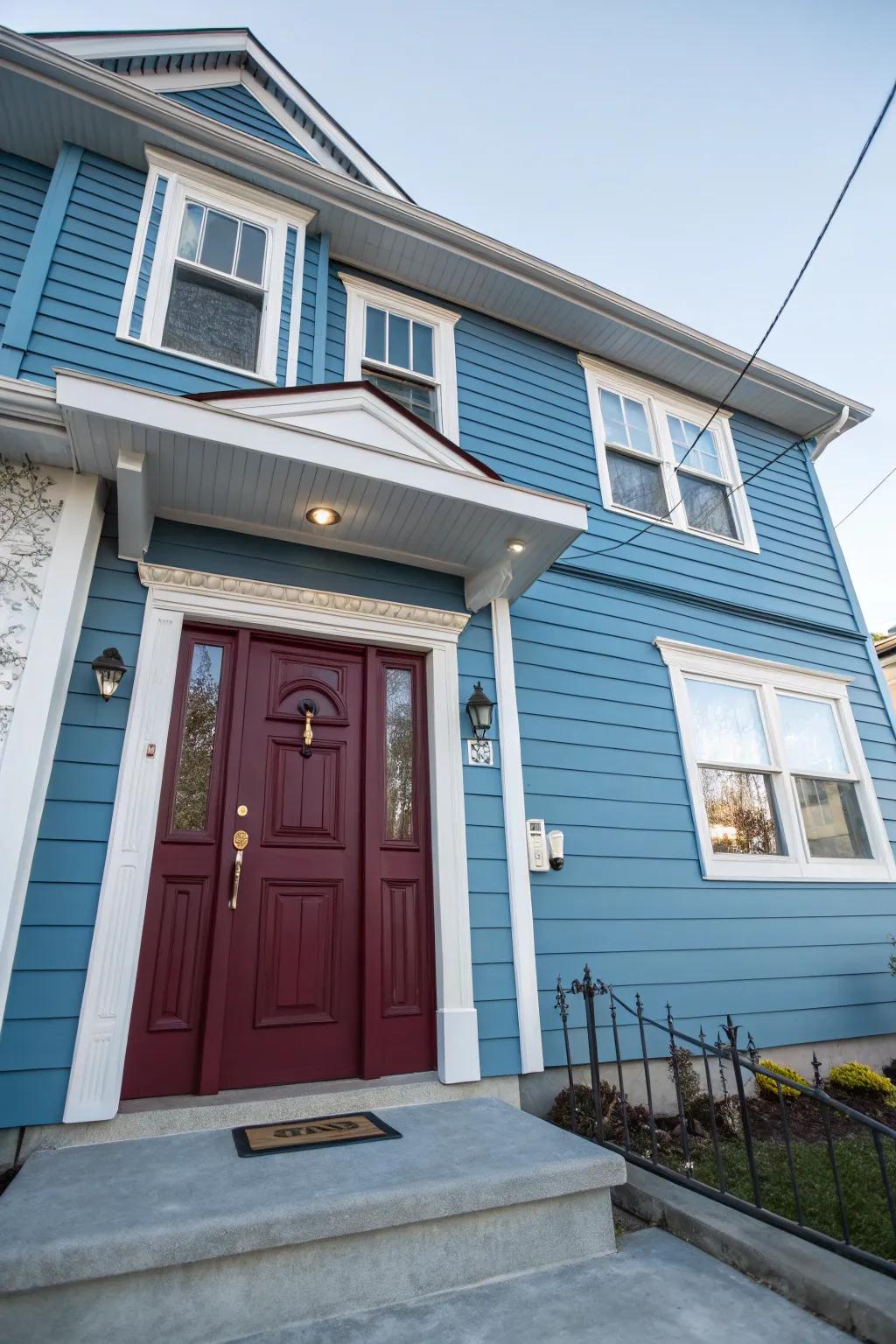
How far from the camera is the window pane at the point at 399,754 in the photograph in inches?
148

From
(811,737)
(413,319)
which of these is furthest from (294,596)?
(811,737)

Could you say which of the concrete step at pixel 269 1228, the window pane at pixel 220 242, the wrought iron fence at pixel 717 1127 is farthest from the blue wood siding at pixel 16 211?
the wrought iron fence at pixel 717 1127

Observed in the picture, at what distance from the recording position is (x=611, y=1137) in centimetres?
317

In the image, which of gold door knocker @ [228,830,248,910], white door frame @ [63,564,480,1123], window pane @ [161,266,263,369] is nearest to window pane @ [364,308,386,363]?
window pane @ [161,266,263,369]

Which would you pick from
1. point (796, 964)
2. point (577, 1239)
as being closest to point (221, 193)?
point (577, 1239)

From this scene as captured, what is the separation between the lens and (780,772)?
5.22 m

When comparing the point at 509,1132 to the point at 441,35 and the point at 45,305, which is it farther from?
the point at 441,35

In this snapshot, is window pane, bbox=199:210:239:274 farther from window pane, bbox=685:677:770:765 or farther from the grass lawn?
the grass lawn

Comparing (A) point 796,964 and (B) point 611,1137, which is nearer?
(B) point 611,1137

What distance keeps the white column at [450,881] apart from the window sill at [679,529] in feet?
7.17

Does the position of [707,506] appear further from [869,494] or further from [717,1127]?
[717,1127]

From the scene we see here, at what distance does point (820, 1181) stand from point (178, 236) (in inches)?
240

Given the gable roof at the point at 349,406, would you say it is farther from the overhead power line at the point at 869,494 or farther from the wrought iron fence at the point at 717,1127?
the overhead power line at the point at 869,494

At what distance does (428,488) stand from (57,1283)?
10.5ft
